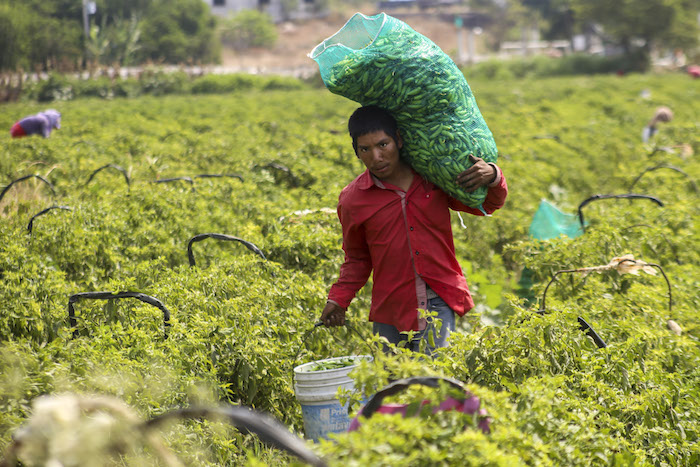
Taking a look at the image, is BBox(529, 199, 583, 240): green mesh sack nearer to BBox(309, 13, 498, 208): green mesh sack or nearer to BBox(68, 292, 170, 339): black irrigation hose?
BBox(309, 13, 498, 208): green mesh sack

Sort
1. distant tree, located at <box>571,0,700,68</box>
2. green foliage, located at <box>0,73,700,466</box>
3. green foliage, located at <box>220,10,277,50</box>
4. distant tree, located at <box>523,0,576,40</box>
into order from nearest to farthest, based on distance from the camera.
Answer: green foliage, located at <box>0,73,700,466</box> < distant tree, located at <box>571,0,700,68</box> < distant tree, located at <box>523,0,576,40</box> < green foliage, located at <box>220,10,277,50</box>

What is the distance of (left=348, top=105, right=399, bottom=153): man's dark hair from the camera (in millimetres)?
3166

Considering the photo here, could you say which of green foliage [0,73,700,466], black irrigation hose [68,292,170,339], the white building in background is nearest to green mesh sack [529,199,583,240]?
green foliage [0,73,700,466]

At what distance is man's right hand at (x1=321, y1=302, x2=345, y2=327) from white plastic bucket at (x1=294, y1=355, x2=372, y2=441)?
1.00 feet

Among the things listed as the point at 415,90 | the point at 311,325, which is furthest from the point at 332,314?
the point at 415,90

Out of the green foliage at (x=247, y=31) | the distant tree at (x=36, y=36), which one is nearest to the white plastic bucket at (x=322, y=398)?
the distant tree at (x=36, y=36)

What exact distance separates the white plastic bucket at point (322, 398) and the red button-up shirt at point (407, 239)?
0.33 meters

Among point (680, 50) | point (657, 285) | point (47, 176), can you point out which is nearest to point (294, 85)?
point (680, 50)

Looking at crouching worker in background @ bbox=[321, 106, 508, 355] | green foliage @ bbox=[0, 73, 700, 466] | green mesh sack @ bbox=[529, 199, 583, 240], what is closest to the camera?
green foliage @ bbox=[0, 73, 700, 466]

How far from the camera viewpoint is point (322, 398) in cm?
311

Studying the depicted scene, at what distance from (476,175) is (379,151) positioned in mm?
414

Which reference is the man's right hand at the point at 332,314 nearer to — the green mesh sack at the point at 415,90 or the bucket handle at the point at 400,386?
the green mesh sack at the point at 415,90

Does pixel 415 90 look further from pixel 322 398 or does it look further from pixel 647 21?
pixel 647 21

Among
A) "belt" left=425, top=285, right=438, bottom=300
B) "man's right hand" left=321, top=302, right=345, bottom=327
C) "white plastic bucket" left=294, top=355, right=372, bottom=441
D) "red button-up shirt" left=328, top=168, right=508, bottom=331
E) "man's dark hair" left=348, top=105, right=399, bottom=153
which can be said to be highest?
"man's dark hair" left=348, top=105, right=399, bottom=153
